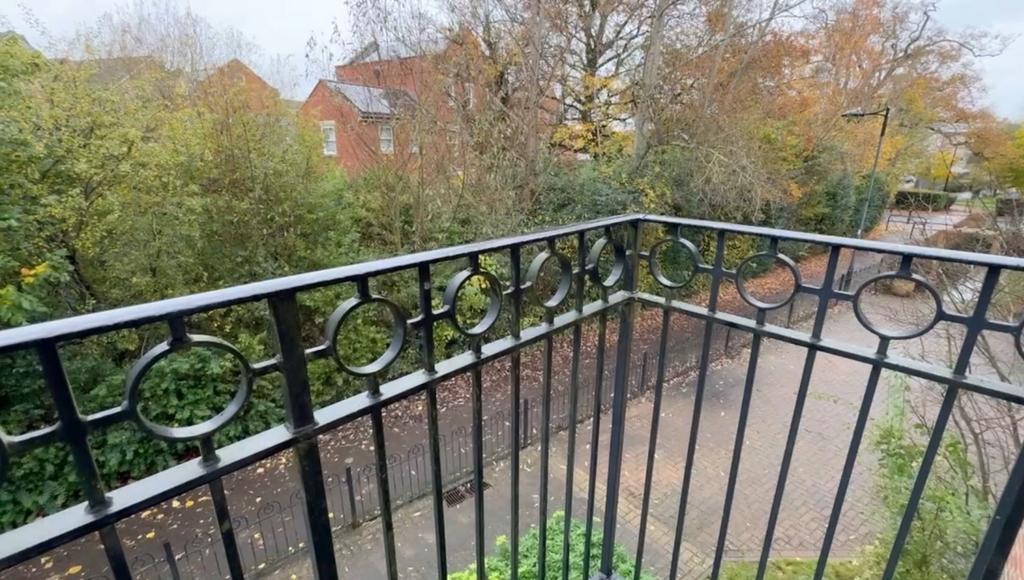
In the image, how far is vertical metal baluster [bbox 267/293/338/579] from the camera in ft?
2.88

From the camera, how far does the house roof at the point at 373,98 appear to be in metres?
6.64

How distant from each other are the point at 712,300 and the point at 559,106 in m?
8.39

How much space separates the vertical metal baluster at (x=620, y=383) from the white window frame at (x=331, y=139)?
6.79 metres

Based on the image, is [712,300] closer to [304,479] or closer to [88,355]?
[304,479]

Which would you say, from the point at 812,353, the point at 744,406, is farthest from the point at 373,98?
the point at 812,353

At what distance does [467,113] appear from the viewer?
22.9ft

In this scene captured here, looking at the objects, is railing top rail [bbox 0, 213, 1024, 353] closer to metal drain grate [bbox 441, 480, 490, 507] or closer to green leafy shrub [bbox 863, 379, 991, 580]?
green leafy shrub [bbox 863, 379, 991, 580]

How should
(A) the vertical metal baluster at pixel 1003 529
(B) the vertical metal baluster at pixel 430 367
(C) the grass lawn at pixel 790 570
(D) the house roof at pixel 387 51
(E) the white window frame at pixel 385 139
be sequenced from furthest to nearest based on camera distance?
(E) the white window frame at pixel 385 139 → (D) the house roof at pixel 387 51 → (C) the grass lawn at pixel 790 570 → (A) the vertical metal baluster at pixel 1003 529 → (B) the vertical metal baluster at pixel 430 367

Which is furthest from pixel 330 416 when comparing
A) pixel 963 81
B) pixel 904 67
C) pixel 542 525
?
pixel 963 81

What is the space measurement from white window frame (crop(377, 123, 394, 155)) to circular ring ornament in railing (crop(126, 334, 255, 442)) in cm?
651

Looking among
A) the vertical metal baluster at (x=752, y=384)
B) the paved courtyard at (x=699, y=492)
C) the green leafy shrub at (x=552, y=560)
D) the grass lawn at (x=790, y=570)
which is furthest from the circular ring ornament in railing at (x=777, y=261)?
the grass lawn at (x=790, y=570)

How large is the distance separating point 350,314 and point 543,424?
3.00 feet

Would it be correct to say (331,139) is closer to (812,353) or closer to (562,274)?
(562,274)

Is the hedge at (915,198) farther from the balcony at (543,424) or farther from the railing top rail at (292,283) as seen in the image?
the railing top rail at (292,283)
